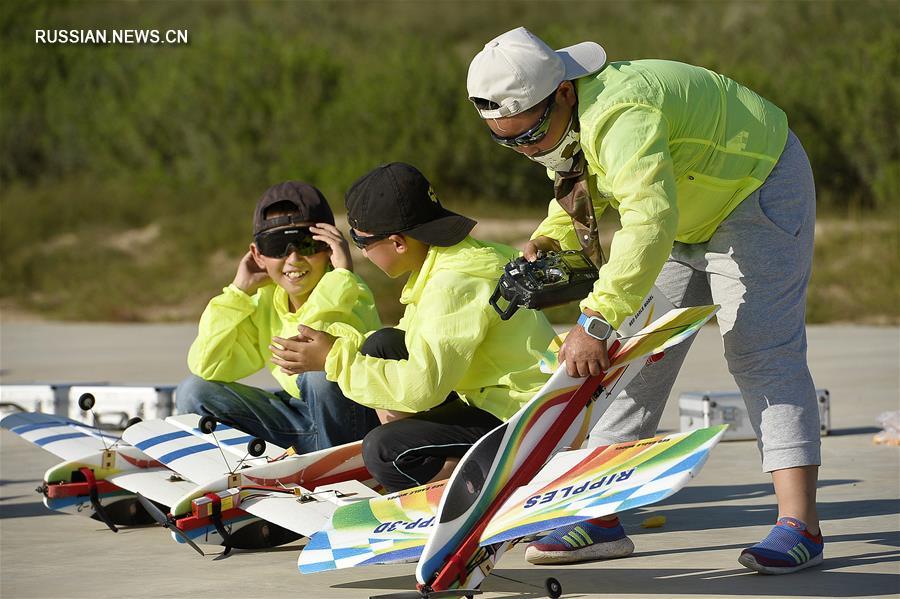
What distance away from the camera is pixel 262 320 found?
5656 millimetres

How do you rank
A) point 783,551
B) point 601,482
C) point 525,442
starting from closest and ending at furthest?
point 601,482 < point 525,442 < point 783,551

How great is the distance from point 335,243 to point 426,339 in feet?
4.16

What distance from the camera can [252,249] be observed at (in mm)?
5535

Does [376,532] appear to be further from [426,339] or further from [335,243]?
[335,243]

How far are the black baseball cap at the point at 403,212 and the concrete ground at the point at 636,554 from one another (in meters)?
1.11

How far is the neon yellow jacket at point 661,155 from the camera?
12.2 feet

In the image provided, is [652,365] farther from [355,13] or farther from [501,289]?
[355,13]

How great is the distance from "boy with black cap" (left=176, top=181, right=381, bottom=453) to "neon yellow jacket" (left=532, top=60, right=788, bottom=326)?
1.31 metres

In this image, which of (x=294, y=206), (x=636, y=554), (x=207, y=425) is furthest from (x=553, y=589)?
(x=294, y=206)

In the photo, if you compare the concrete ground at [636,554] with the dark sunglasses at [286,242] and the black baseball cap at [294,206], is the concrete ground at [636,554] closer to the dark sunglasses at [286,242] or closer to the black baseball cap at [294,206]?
the dark sunglasses at [286,242]

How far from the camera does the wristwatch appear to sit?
147 inches
